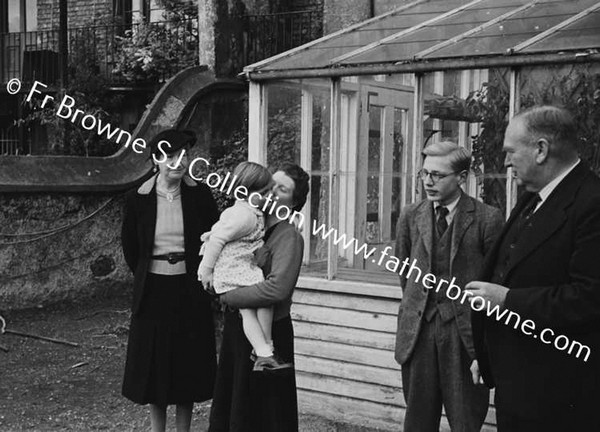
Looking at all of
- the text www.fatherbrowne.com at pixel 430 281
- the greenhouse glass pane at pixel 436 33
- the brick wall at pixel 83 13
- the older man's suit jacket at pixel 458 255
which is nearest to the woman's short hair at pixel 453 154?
the older man's suit jacket at pixel 458 255

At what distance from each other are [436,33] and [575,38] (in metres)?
1.27

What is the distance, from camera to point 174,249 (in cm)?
560

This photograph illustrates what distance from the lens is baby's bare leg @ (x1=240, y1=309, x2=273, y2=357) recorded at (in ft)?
15.5

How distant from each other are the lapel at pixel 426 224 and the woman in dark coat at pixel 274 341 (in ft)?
2.10

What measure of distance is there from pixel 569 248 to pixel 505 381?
1.93ft

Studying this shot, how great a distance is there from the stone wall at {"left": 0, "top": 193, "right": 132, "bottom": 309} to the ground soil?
0.61 feet

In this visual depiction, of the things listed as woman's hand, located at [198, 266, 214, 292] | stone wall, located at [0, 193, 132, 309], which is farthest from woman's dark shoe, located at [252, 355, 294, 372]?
stone wall, located at [0, 193, 132, 309]

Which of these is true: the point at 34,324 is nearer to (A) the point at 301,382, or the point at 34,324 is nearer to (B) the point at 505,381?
(A) the point at 301,382

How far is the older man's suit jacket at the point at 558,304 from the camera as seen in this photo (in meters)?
3.39

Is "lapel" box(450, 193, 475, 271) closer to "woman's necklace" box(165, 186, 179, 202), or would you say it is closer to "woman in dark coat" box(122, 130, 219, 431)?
"woman in dark coat" box(122, 130, 219, 431)

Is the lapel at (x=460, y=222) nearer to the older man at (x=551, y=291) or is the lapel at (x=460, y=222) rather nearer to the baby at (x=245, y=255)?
the baby at (x=245, y=255)

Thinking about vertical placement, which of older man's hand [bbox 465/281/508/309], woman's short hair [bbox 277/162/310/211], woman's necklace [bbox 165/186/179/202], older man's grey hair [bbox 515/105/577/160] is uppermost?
older man's grey hair [bbox 515/105/577/160]

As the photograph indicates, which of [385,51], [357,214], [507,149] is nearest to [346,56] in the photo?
[385,51]

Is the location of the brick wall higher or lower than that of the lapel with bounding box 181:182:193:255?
higher
